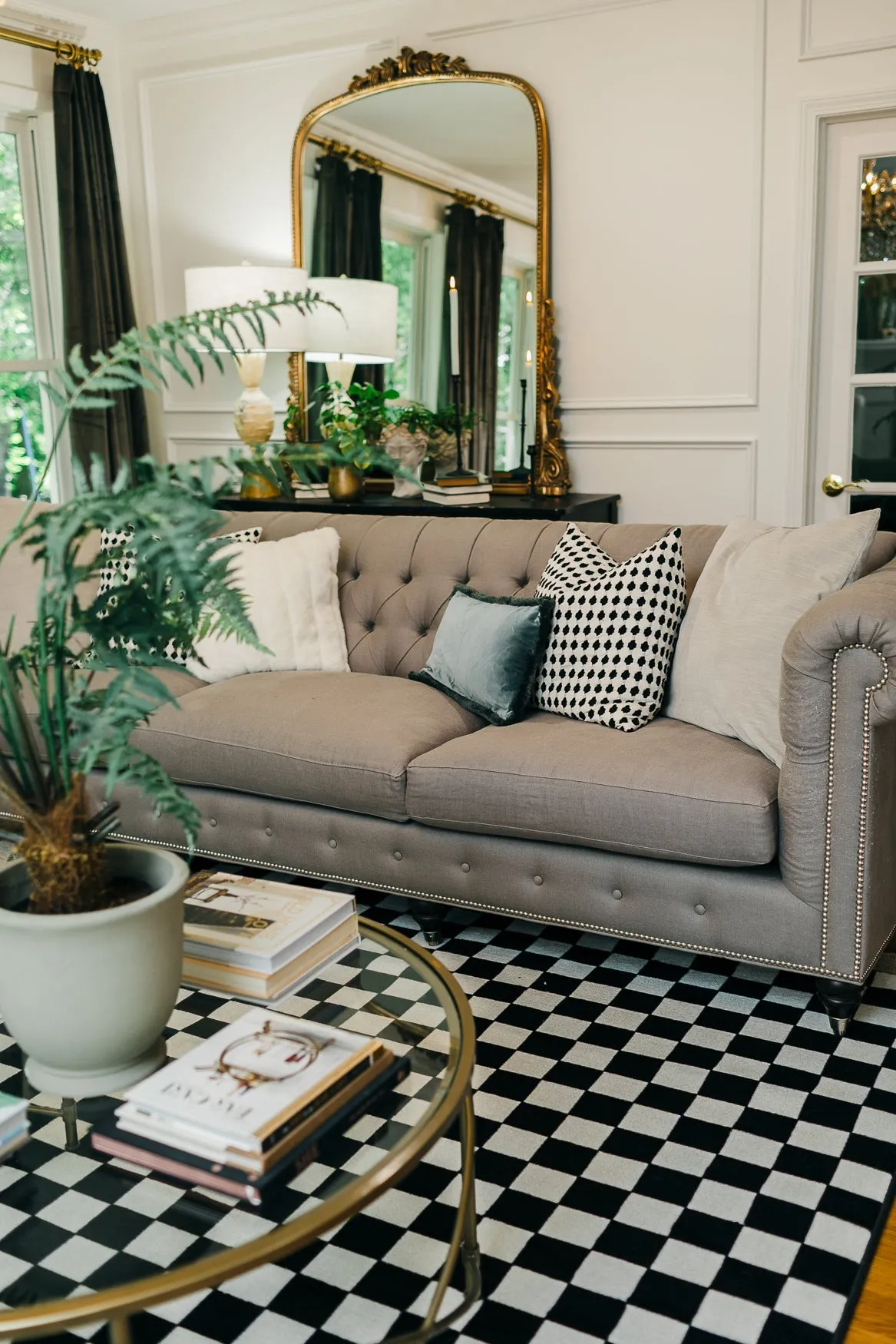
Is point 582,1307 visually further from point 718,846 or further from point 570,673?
point 570,673

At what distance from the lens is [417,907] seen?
2.46 meters

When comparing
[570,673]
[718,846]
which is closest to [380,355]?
[570,673]

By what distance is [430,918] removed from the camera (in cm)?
245

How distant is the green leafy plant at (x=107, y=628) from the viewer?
1160mm

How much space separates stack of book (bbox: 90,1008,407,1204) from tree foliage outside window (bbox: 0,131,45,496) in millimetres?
3930

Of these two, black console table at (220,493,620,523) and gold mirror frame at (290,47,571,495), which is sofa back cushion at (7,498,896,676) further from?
gold mirror frame at (290,47,571,495)

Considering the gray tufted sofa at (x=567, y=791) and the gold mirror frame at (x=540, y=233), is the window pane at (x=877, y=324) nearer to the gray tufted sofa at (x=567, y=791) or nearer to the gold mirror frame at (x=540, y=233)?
the gold mirror frame at (x=540, y=233)

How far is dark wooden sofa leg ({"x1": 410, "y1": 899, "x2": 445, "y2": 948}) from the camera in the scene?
245cm

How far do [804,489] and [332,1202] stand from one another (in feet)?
10.5

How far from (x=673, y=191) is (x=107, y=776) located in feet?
10.8

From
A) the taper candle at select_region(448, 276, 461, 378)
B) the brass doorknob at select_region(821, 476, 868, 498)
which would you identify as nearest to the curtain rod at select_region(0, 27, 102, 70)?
the taper candle at select_region(448, 276, 461, 378)

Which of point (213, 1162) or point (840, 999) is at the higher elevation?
point (213, 1162)

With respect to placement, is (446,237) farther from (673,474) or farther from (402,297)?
(673,474)

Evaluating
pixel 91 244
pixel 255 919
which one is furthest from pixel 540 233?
pixel 255 919
